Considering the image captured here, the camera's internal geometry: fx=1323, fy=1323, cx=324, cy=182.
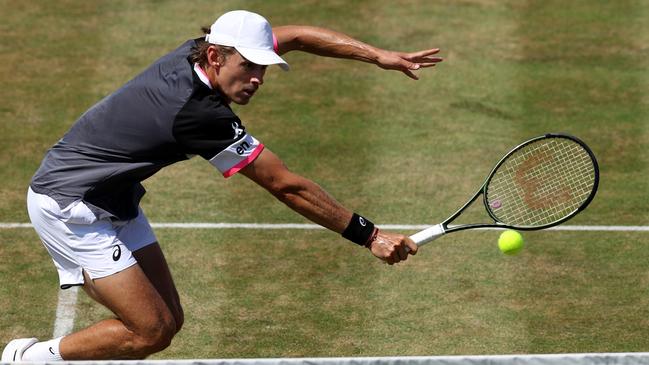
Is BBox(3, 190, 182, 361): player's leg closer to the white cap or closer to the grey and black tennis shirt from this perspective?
the grey and black tennis shirt

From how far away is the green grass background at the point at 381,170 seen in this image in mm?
9891

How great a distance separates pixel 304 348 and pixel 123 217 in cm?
194

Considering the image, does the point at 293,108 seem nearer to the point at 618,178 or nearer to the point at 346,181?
the point at 346,181

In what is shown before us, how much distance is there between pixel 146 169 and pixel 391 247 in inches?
61.4

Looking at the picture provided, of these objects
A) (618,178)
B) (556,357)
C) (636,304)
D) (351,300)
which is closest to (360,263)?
(351,300)

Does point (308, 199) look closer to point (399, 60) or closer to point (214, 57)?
point (214, 57)

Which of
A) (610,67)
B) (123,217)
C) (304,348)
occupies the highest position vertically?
(123,217)

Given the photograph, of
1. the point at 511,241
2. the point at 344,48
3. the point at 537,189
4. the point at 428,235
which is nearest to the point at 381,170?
the point at 537,189

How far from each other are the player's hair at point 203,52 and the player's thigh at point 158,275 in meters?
1.31

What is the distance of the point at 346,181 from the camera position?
490 inches

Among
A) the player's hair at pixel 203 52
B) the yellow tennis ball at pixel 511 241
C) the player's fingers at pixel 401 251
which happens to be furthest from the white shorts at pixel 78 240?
the yellow tennis ball at pixel 511 241

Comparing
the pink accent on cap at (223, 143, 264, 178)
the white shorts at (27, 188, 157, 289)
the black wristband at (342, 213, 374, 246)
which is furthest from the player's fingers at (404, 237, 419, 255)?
the white shorts at (27, 188, 157, 289)

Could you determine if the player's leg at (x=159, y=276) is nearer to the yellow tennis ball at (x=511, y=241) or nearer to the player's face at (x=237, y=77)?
the player's face at (x=237, y=77)

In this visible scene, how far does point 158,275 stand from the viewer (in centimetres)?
849
